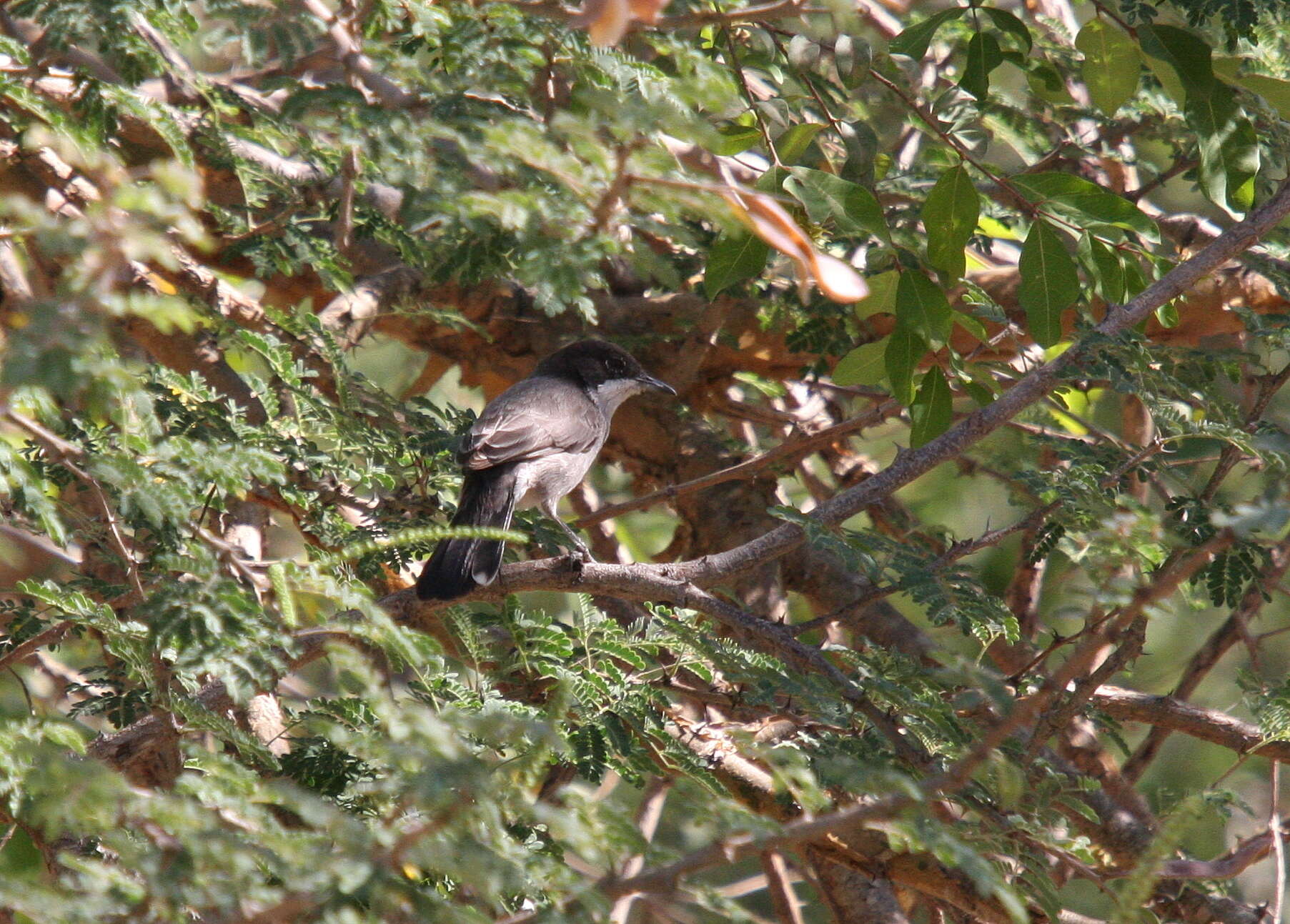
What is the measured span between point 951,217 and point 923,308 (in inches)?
10.8

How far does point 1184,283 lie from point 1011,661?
2097mm

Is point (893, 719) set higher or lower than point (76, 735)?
lower

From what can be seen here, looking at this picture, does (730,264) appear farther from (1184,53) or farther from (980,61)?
(1184,53)

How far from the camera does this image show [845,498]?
3537mm

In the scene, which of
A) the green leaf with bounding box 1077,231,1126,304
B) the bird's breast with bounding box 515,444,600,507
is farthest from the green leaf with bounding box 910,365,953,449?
the bird's breast with bounding box 515,444,600,507

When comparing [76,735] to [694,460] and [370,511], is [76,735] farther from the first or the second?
[694,460]

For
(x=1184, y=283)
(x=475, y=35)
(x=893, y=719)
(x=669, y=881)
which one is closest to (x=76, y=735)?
(x=669, y=881)

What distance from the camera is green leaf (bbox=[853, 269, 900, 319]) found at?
3.79 meters

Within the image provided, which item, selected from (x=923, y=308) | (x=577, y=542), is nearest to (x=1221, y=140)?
(x=923, y=308)

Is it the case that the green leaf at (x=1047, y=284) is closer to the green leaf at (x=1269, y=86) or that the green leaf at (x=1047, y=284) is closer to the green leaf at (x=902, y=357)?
the green leaf at (x=902, y=357)

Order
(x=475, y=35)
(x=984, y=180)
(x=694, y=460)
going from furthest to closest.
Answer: (x=694, y=460) → (x=984, y=180) → (x=475, y=35)

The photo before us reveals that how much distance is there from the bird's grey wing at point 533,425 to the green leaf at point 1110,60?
2.40 metres

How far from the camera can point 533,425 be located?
500 centimetres

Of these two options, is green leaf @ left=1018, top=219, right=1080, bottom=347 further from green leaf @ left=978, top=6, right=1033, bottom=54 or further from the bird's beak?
the bird's beak
